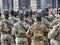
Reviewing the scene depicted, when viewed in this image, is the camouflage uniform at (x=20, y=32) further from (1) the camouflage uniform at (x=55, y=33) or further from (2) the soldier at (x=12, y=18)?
(1) the camouflage uniform at (x=55, y=33)

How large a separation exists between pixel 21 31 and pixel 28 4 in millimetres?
27557

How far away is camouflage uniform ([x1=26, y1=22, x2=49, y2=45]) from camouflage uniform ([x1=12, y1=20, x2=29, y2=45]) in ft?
3.27

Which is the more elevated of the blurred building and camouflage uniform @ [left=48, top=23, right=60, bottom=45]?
camouflage uniform @ [left=48, top=23, right=60, bottom=45]

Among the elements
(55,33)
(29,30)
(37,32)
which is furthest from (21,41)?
(55,33)

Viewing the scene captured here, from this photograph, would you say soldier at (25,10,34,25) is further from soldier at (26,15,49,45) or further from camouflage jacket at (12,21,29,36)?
soldier at (26,15,49,45)

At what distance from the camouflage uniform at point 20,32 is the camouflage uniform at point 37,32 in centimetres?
100

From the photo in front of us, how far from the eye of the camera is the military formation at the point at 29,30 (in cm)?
1245

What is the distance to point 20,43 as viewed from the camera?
46.5ft

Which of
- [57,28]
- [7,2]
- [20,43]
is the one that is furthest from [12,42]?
[7,2]

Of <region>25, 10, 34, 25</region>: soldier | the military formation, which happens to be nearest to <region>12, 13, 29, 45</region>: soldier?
the military formation

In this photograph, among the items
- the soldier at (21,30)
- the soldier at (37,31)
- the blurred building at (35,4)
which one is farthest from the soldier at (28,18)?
the blurred building at (35,4)

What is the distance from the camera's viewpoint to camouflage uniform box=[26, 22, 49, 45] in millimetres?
12461

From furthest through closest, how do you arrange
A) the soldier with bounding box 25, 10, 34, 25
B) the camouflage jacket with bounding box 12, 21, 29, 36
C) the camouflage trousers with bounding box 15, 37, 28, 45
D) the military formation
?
the soldier with bounding box 25, 10, 34, 25, the camouflage trousers with bounding box 15, 37, 28, 45, the camouflage jacket with bounding box 12, 21, 29, 36, the military formation

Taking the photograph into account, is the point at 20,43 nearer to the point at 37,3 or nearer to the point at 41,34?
the point at 41,34
